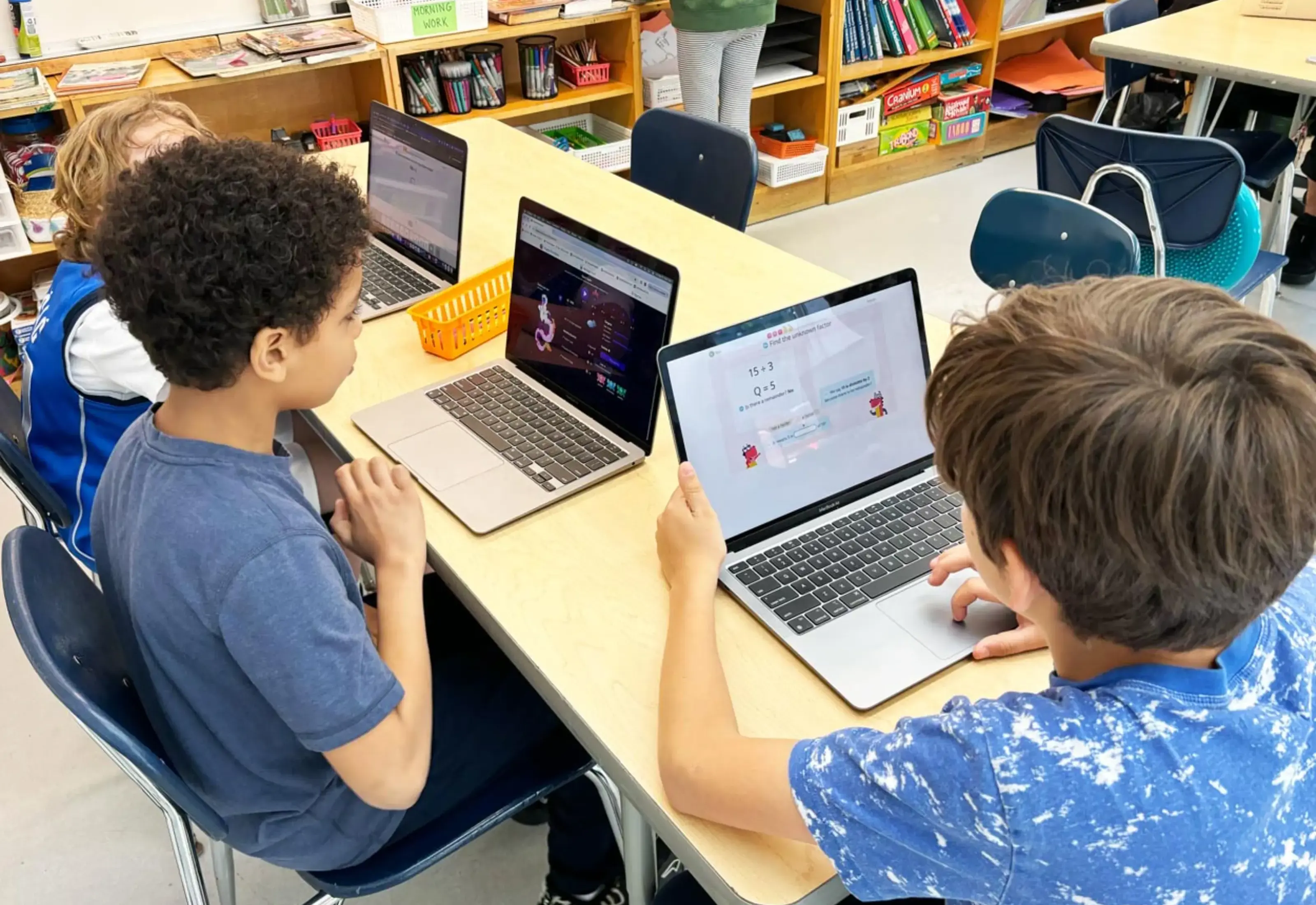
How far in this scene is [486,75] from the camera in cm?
325

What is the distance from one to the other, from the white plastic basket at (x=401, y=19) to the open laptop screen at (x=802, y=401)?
91.7 inches

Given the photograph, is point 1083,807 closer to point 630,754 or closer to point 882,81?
point 630,754

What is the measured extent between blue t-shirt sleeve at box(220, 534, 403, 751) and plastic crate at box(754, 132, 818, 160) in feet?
10.7

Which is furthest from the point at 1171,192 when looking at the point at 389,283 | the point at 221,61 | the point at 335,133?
the point at 221,61

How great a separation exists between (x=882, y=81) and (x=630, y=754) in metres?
3.81

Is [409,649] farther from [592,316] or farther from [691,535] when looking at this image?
[592,316]

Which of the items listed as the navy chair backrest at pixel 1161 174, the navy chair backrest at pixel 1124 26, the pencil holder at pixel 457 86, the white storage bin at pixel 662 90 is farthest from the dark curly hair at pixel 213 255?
the navy chair backrest at pixel 1124 26

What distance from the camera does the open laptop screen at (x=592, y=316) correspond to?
1.19m

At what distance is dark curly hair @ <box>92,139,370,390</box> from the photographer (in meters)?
0.88

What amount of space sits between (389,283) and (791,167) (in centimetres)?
242

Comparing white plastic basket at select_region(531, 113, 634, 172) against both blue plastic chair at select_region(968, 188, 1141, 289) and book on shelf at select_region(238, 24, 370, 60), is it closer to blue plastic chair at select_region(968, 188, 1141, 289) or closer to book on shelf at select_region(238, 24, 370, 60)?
book on shelf at select_region(238, 24, 370, 60)

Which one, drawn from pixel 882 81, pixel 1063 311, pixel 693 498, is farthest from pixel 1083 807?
pixel 882 81

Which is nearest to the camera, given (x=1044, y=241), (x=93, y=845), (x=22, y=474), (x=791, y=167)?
(x=22, y=474)

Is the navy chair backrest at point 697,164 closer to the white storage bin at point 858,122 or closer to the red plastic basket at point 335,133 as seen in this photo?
the red plastic basket at point 335,133
